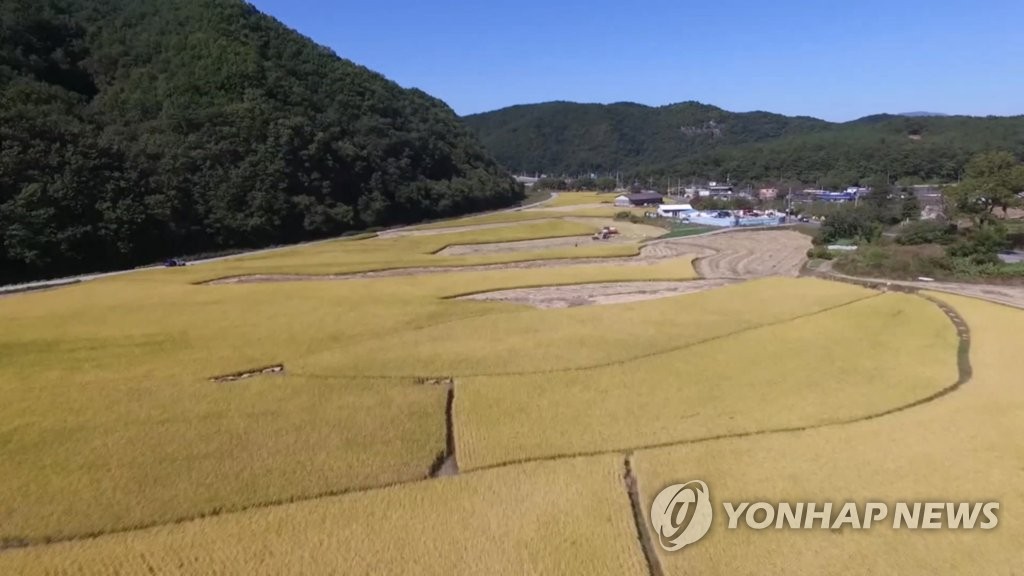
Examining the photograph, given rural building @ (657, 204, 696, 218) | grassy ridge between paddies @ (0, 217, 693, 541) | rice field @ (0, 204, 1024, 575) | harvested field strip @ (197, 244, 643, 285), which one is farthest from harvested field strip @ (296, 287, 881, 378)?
rural building @ (657, 204, 696, 218)

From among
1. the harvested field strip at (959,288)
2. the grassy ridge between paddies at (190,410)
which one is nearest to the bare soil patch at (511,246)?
the harvested field strip at (959,288)

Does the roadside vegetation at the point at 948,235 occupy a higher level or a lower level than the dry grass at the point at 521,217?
higher

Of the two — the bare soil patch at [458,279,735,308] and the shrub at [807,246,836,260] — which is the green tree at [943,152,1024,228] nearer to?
the shrub at [807,246,836,260]

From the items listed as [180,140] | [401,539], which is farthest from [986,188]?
[180,140]

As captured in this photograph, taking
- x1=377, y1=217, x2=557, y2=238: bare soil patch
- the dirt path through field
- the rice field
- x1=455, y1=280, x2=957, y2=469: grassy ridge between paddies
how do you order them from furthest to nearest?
x1=377, y1=217, x2=557, y2=238: bare soil patch
the dirt path through field
x1=455, y1=280, x2=957, y2=469: grassy ridge between paddies
the rice field

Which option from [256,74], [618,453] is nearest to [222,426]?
[618,453]

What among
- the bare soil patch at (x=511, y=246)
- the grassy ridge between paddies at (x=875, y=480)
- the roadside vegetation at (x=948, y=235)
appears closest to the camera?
the grassy ridge between paddies at (x=875, y=480)

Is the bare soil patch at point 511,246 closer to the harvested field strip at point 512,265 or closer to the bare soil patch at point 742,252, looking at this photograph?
the harvested field strip at point 512,265

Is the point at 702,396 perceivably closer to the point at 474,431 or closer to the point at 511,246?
the point at 474,431
